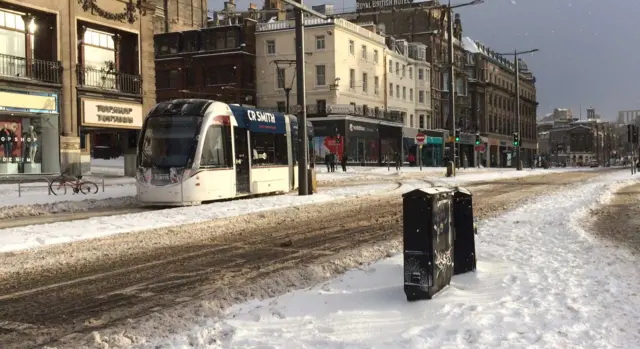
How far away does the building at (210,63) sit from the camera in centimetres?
5600

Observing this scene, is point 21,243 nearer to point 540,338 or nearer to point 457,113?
point 540,338

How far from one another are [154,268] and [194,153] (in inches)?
350

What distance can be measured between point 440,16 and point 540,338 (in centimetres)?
6984

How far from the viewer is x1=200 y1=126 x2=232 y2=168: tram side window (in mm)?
16969

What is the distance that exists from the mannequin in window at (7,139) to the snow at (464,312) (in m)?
24.6

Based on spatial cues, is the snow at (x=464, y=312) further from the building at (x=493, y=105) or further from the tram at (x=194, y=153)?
the building at (x=493, y=105)

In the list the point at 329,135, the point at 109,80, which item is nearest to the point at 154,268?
the point at 109,80

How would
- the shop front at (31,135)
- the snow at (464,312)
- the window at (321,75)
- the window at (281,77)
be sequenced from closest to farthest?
the snow at (464,312)
the shop front at (31,135)
the window at (321,75)
the window at (281,77)

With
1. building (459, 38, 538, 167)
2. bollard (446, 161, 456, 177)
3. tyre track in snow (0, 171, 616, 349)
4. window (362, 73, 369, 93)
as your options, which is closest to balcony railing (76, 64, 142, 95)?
bollard (446, 161, 456, 177)

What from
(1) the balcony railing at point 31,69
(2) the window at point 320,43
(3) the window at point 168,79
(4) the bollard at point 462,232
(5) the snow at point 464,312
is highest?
(2) the window at point 320,43

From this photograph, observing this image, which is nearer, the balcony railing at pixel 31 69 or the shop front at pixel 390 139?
the balcony railing at pixel 31 69

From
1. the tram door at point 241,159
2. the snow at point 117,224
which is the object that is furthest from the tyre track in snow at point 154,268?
the tram door at point 241,159

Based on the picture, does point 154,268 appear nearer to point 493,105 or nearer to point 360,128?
point 360,128

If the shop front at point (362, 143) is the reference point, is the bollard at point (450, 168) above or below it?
below
